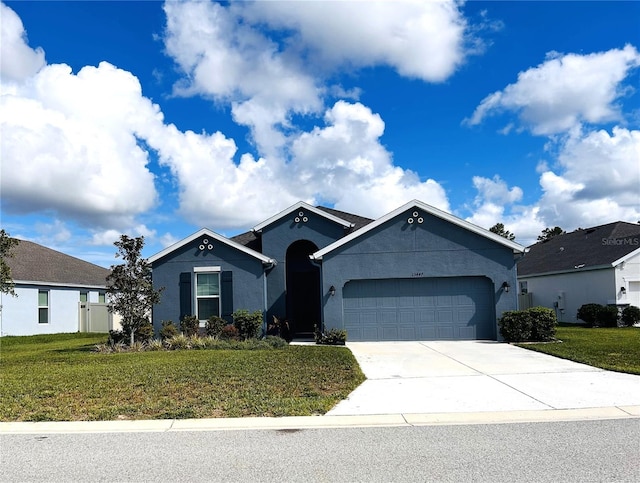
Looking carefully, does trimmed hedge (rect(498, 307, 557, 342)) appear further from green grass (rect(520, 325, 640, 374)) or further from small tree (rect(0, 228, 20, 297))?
small tree (rect(0, 228, 20, 297))

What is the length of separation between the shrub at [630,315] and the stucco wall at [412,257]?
25.9 ft

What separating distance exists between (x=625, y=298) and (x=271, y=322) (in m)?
15.5

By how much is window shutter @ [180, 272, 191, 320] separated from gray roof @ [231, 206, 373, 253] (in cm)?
356

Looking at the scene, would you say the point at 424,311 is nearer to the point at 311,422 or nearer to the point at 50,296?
the point at 311,422

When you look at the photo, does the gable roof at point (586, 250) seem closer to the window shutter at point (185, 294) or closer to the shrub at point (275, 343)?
the shrub at point (275, 343)

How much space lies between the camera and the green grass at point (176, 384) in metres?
7.92

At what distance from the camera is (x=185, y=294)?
18.9m

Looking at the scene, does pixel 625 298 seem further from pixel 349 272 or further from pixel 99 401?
pixel 99 401

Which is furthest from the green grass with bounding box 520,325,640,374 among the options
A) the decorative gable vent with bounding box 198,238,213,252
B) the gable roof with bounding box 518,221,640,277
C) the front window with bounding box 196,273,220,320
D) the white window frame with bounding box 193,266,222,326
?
the decorative gable vent with bounding box 198,238,213,252

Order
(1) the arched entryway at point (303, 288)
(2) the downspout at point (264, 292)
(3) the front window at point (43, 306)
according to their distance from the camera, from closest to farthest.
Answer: (2) the downspout at point (264, 292) < (1) the arched entryway at point (303, 288) < (3) the front window at point (43, 306)

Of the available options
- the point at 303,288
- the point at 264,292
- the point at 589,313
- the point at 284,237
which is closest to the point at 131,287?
the point at 264,292

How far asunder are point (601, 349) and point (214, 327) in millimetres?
11867

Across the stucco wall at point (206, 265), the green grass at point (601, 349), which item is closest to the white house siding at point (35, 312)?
the stucco wall at point (206, 265)

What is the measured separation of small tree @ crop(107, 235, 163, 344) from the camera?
1656 centimetres
